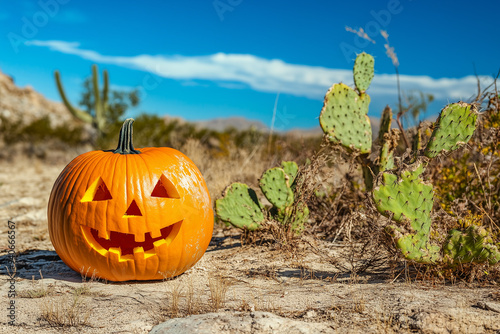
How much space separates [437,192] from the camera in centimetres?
482

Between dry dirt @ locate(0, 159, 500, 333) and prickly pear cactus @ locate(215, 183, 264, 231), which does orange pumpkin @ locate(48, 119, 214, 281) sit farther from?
prickly pear cactus @ locate(215, 183, 264, 231)

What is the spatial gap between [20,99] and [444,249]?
3482 centimetres

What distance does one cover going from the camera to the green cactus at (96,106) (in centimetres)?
1442

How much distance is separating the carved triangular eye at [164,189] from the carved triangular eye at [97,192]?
0.36 metres

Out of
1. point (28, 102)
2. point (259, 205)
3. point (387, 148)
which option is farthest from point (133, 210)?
point (28, 102)

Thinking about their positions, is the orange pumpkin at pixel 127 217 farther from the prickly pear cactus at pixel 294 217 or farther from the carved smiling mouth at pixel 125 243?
the prickly pear cactus at pixel 294 217

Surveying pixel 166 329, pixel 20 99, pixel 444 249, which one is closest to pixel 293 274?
pixel 444 249

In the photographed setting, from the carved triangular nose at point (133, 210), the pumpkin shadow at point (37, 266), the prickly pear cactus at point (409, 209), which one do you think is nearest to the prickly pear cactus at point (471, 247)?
the prickly pear cactus at point (409, 209)

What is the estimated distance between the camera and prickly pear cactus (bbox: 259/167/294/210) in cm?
432

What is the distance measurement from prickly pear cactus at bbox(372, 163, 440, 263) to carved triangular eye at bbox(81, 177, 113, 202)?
6.73 ft

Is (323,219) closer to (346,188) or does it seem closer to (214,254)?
(346,188)

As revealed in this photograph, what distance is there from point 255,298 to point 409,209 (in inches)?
52.8

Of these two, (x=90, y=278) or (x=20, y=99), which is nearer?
(x=90, y=278)

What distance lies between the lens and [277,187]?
4348mm
